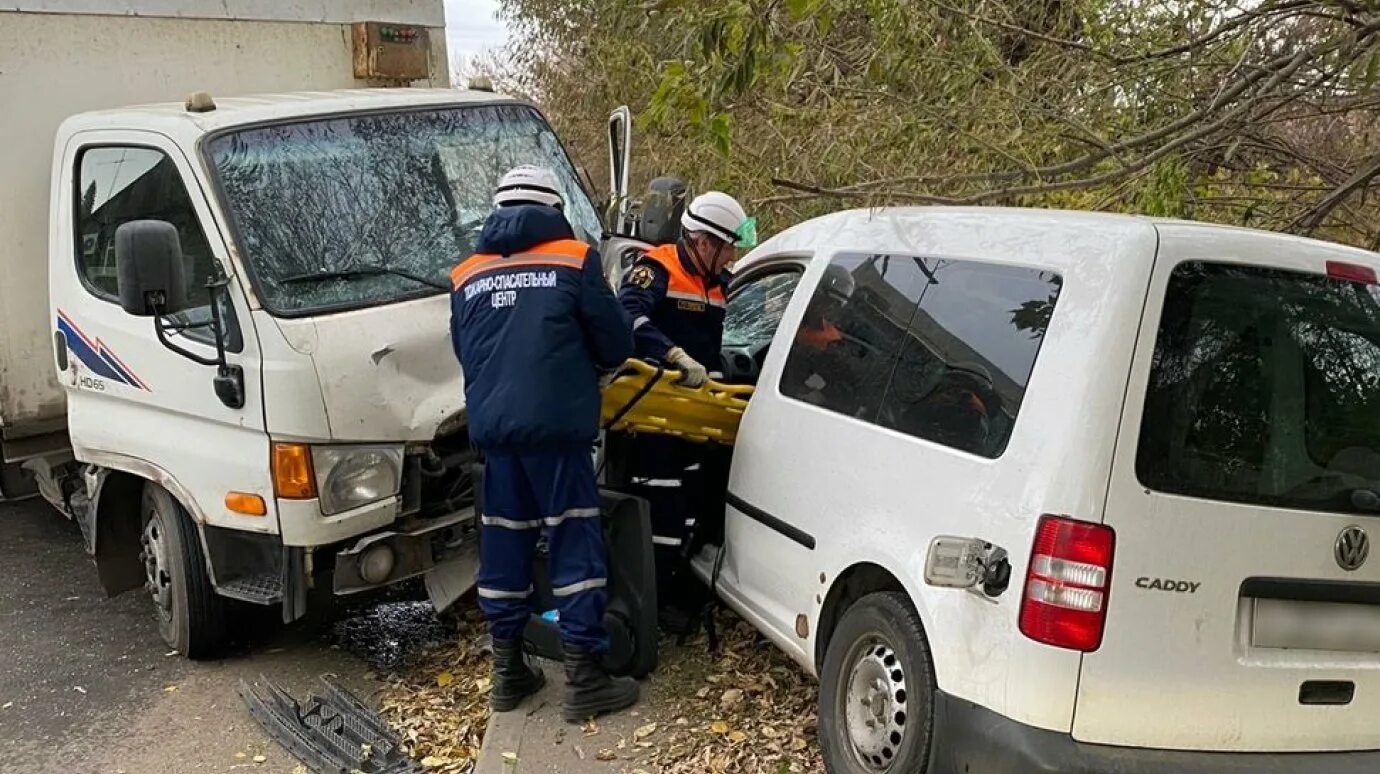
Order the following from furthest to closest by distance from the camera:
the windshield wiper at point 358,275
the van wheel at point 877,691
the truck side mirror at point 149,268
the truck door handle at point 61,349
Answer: the truck door handle at point 61,349
the windshield wiper at point 358,275
the truck side mirror at point 149,268
the van wheel at point 877,691

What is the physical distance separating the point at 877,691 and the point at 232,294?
272 centimetres

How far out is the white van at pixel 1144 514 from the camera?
2.71m

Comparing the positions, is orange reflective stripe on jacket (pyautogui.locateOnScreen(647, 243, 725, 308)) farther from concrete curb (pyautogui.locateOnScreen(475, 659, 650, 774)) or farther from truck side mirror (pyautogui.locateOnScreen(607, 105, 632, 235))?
concrete curb (pyautogui.locateOnScreen(475, 659, 650, 774))

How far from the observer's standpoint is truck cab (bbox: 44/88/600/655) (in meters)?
4.29

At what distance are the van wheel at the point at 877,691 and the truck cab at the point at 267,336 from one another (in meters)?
1.83

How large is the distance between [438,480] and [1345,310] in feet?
10.5

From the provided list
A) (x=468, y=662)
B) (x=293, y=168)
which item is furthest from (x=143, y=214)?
(x=468, y=662)

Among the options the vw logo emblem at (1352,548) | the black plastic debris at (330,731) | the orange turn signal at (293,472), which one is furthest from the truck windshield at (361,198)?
the vw logo emblem at (1352,548)

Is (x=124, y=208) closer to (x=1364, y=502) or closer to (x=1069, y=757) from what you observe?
(x=1069, y=757)

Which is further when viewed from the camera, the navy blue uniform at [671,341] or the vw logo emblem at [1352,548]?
the navy blue uniform at [671,341]

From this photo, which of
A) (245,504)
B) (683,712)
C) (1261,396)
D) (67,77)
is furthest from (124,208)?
(1261,396)

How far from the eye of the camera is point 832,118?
6457 mm

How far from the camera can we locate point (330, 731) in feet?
14.0

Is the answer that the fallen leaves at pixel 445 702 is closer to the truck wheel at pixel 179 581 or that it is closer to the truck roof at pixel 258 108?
the truck wheel at pixel 179 581
